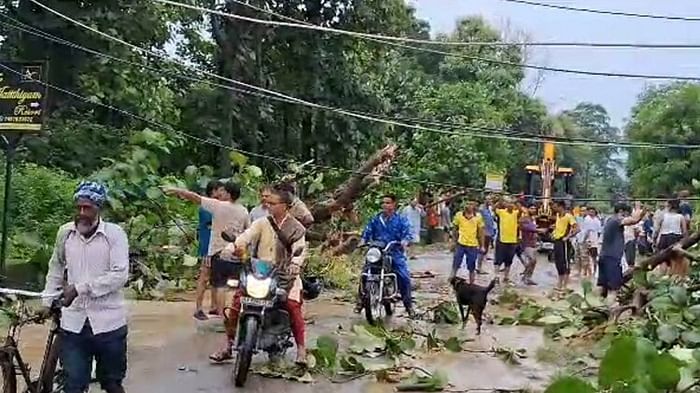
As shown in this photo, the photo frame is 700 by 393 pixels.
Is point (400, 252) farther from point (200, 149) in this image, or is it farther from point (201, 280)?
point (200, 149)

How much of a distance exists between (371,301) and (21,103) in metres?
4.68

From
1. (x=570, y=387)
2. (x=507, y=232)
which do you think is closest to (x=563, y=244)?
(x=507, y=232)

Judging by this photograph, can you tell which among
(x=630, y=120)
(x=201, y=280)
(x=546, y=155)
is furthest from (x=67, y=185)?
(x=630, y=120)

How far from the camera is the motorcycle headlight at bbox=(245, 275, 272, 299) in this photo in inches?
326

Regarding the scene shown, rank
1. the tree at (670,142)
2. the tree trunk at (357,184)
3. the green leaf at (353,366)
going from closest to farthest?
the green leaf at (353,366) → the tree trunk at (357,184) → the tree at (670,142)

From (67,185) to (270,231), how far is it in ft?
28.4

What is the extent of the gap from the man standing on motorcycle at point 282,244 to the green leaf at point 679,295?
3782 millimetres

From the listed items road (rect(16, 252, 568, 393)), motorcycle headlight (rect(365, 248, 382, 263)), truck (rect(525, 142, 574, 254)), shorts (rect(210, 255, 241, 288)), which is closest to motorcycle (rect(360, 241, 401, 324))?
motorcycle headlight (rect(365, 248, 382, 263))

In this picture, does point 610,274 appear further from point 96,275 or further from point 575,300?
point 96,275

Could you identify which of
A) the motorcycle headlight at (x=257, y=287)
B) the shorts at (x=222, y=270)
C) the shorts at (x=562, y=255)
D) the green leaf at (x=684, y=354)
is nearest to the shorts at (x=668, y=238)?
the shorts at (x=562, y=255)

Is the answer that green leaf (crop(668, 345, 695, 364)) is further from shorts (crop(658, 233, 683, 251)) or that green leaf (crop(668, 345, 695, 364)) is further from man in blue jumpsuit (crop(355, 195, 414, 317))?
shorts (crop(658, 233, 683, 251))

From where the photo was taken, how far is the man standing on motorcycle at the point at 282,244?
8.48 meters

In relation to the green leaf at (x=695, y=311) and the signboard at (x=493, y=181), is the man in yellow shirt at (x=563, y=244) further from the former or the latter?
the signboard at (x=493, y=181)

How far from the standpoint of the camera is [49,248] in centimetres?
1384
